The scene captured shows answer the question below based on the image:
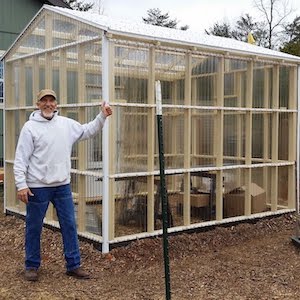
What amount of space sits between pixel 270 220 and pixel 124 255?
2.62m

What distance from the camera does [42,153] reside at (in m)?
5.07

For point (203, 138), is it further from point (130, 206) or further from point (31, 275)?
point (31, 275)

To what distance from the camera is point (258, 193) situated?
752cm

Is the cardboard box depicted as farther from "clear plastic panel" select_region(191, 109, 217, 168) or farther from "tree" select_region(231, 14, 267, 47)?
"tree" select_region(231, 14, 267, 47)

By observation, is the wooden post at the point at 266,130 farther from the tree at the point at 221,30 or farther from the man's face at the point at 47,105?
the tree at the point at 221,30

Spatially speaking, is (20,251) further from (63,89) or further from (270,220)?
(270,220)

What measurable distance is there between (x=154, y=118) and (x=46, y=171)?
1.72m

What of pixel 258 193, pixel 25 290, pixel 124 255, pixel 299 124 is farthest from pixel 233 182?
pixel 25 290

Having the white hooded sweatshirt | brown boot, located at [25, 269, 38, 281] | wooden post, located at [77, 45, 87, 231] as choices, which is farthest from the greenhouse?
brown boot, located at [25, 269, 38, 281]

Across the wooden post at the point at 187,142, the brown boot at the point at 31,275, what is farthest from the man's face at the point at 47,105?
the wooden post at the point at 187,142

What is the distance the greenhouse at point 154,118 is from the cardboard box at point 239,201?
0.6 inches

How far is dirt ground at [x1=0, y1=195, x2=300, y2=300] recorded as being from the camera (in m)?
4.97

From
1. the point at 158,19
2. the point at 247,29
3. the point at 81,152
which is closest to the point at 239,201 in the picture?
the point at 81,152

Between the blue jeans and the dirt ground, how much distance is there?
0.72 ft
